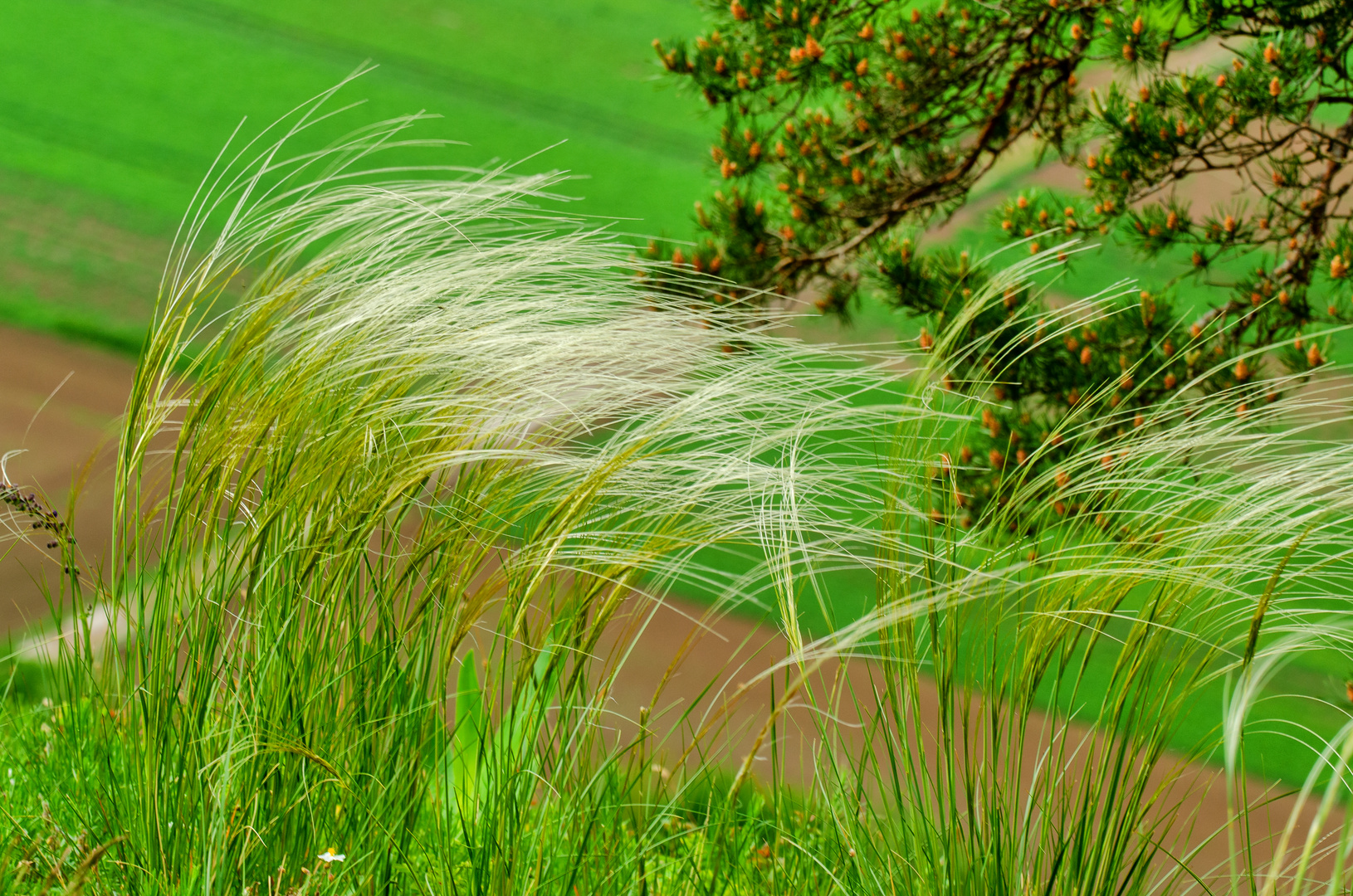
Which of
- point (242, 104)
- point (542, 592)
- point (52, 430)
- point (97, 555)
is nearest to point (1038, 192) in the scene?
point (542, 592)

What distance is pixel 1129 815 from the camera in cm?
108

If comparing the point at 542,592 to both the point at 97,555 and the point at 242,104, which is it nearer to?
the point at 97,555

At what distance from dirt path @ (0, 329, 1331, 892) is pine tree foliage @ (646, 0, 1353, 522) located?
2.65ft

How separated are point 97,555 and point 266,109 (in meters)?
3.02

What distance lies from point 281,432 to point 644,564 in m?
0.48

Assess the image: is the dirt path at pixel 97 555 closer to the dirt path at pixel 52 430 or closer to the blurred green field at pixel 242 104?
the dirt path at pixel 52 430

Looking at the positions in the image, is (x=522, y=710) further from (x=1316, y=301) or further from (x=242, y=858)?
(x=1316, y=301)

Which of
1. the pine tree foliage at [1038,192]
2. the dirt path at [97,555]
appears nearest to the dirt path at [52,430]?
the dirt path at [97,555]

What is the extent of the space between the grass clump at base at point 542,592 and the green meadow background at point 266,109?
123 inches

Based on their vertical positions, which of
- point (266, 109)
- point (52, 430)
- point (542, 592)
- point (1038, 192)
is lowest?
point (52, 430)

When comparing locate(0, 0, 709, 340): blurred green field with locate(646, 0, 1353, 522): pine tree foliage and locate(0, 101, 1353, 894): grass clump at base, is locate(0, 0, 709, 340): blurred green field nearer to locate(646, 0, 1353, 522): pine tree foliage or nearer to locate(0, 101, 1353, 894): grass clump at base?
locate(646, 0, 1353, 522): pine tree foliage

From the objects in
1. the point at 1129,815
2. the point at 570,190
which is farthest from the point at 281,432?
the point at 570,190

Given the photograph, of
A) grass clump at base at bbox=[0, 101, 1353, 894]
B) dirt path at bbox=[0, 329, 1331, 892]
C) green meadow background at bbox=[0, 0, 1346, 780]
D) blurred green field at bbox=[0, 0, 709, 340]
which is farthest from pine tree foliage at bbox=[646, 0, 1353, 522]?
blurred green field at bbox=[0, 0, 709, 340]

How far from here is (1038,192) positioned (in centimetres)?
201
